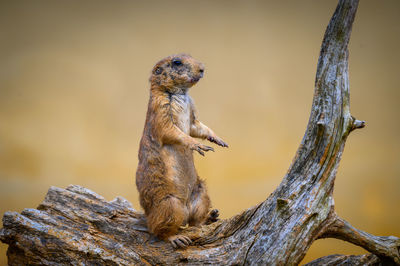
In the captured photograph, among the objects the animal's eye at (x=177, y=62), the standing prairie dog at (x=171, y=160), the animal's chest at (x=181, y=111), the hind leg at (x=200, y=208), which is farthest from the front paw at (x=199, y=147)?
the animal's eye at (x=177, y=62)

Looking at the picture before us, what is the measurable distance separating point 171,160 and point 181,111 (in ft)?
2.60

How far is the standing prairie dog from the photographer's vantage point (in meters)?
5.09

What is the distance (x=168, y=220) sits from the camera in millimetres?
5039

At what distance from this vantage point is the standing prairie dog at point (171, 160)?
5.09 metres

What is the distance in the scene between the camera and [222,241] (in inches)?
193

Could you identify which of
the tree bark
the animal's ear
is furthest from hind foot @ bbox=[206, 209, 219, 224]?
the animal's ear

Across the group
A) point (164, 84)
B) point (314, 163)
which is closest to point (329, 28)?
point (314, 163)

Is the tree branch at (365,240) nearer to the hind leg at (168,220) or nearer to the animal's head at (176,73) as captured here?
the hind leg at (168,220)

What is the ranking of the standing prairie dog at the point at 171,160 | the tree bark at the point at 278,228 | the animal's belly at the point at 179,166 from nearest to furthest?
the tree bark at the point at 278,228, the standing prairie dog at the point at 171,160, the animal's belly at the point at 179,166

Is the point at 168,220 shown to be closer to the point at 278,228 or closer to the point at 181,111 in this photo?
the point at 278,228

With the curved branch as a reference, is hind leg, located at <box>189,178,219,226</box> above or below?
above

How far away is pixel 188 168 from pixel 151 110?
1.05 meters

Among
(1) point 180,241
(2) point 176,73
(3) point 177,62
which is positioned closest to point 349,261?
(1) point 180,241

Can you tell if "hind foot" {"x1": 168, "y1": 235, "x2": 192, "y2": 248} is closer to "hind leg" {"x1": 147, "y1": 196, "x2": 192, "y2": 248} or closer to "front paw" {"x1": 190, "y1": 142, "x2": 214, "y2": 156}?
"hind leg" {"x1": 147, "y1": 196, "x2": 192, "y2": 248}
